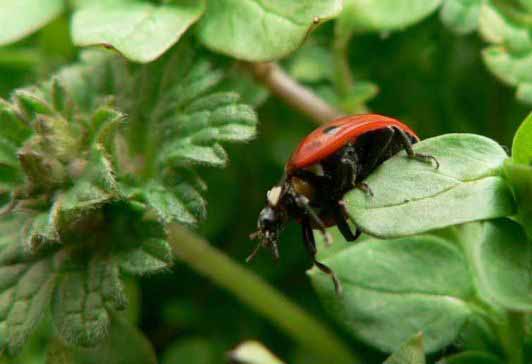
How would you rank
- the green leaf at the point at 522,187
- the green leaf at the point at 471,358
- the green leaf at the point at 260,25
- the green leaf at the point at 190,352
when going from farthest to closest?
the green leaf at the point at 190,352, the green leaf at the point at 260,25, the green leaf at the point at 471,358, the green leaf at the point at 522,187

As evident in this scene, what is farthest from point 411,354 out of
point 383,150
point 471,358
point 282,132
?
point 282,132

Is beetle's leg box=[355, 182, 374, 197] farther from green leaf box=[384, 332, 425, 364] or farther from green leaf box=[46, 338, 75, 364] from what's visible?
green leaf box=[46, 338, 75, 364]

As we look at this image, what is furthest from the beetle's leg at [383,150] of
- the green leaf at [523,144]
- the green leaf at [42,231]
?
the green leaf at [42,231]

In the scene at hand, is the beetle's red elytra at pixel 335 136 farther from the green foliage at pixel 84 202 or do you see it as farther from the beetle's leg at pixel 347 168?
the green foliage at pixel 84 202

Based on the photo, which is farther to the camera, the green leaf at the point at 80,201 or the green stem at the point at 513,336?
the green leaf at the point at 80,201

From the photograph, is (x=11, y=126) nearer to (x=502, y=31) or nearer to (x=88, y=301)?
(x=88, y=301)

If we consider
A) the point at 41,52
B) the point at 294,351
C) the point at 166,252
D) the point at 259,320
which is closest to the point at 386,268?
the point at 166,252
